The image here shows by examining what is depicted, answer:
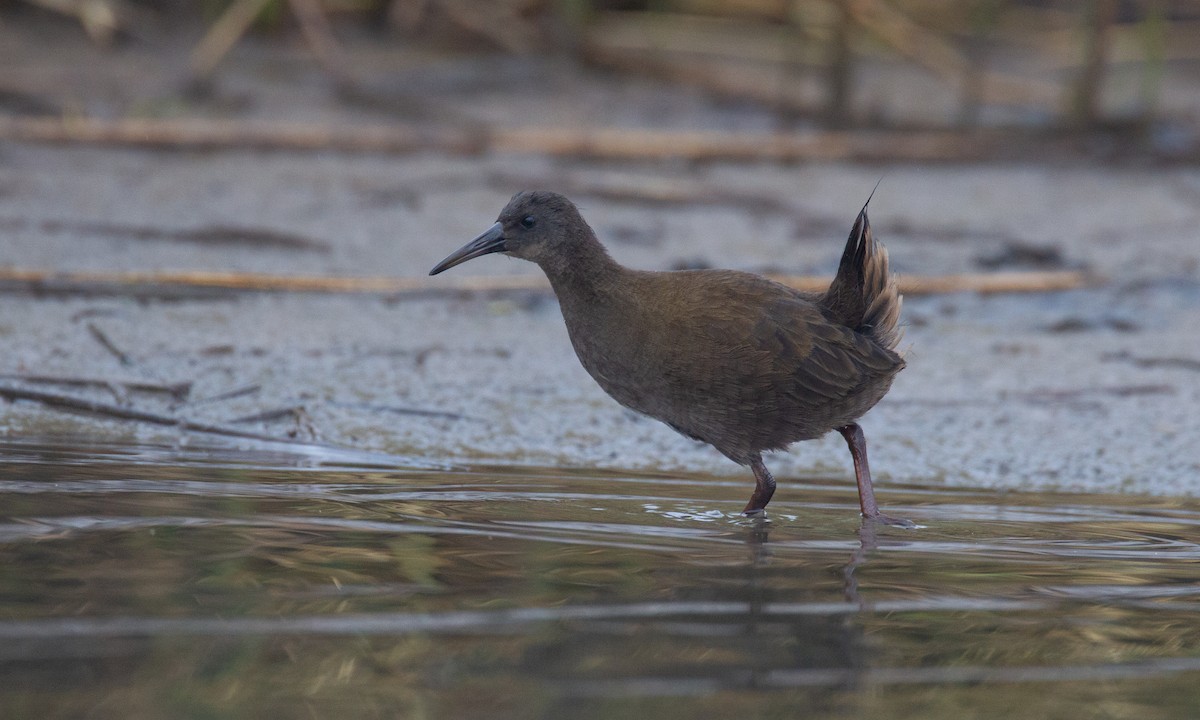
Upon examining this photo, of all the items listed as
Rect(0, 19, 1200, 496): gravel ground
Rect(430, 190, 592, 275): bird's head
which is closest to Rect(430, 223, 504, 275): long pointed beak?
Rect(430, 190, 592, 275): bird's head

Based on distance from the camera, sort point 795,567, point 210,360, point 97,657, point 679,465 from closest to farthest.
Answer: point 97,657, point 795,567, point 679,465, point 210,360

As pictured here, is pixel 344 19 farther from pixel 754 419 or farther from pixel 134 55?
pixel 754 419

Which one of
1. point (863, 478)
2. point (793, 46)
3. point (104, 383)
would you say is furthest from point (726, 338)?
point (793, 46)

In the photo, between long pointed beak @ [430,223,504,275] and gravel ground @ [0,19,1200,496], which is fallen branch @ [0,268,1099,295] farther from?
long pointed beak @ [430,223,504,275]

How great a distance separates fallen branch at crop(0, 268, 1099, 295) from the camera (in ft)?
18.3

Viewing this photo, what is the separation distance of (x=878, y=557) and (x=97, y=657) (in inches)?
68.6

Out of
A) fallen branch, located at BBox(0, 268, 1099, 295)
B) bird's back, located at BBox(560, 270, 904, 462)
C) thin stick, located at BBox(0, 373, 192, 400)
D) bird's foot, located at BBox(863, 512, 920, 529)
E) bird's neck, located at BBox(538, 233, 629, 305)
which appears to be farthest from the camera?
fallen branch, located at BBox(0, 268, 1099, 295)

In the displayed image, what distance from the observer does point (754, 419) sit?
4098 mm

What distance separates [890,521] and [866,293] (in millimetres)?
769

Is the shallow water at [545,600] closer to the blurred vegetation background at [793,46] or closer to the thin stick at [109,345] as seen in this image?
the thin stick at [109,345]

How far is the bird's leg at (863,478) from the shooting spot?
3.86 metres

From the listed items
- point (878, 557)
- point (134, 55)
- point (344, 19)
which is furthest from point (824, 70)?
point (878, 557)

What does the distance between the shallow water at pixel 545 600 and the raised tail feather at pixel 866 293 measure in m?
0.55

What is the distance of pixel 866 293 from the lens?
429 centimetres
